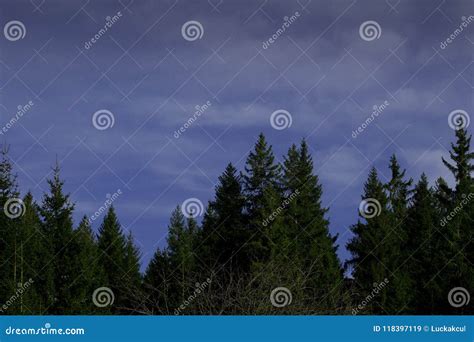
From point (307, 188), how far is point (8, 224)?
1974 cm

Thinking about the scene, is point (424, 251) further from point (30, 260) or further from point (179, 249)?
point (30, 260)

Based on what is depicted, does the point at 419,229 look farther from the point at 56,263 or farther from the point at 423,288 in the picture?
the point at 56,263

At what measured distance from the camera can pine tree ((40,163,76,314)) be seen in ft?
125

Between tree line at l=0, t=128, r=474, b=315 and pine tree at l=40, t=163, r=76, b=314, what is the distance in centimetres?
6

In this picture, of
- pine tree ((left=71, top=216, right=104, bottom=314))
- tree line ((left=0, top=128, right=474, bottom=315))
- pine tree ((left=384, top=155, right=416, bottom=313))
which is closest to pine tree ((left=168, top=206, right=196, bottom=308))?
tree line ((left=0, top=128, right=474, bottom=315))

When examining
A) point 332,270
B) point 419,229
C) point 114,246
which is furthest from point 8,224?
point 419,229

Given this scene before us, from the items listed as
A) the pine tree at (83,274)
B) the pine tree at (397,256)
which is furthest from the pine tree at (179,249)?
the pine tree at (397,256)

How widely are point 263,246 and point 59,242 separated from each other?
38.5ft

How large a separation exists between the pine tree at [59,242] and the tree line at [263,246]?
0.06 m

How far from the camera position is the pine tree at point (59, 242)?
37969 mm

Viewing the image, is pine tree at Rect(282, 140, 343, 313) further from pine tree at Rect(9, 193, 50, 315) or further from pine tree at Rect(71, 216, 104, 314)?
pine tree at Rect(9, 193, 50, 315)

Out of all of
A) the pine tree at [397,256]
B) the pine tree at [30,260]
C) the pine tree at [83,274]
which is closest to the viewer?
the pine tree at [30,260]

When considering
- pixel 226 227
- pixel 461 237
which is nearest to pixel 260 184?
pixel 226 227

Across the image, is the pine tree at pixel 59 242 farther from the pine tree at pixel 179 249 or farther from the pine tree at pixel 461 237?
the pine tree at pixel 461 237
